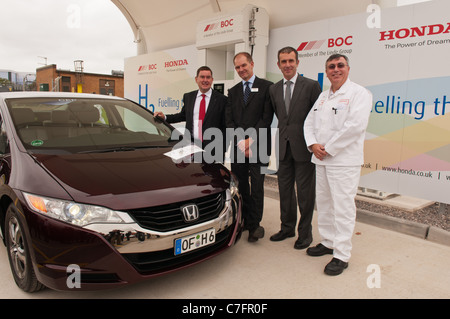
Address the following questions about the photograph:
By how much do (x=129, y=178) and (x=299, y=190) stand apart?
1681 millimetres

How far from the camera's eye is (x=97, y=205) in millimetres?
2094

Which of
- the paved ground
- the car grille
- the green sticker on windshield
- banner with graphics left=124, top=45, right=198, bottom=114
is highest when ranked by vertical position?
banner with graphics left=124, top=45, right=198, bottom=114

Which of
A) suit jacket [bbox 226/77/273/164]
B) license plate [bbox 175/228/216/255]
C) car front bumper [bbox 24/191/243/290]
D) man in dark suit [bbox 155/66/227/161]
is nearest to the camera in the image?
car front bumper [bbox 24/191/243/290]

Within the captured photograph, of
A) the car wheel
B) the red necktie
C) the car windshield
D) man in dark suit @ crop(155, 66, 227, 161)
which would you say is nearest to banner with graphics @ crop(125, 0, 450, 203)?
man in dark suit @ crop(155, 66, 227, 161)

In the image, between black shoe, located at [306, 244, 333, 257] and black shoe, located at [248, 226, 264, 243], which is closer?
black shoe, located at [306, 244, 333, 257]

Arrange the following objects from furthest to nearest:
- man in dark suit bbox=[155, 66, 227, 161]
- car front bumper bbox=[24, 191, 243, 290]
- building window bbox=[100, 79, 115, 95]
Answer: building window bbox=[100, 79, 115, 95] < man in dark suit bbox=[155, 66, 227, 161] < car front bumper bbox=[24, 191, 243, 290]

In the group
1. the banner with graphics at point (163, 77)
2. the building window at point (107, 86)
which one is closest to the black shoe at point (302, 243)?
the banner with graphics at point (163, 77)

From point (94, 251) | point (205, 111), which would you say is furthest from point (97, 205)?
point (205, 111)

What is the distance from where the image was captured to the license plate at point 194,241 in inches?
90.0

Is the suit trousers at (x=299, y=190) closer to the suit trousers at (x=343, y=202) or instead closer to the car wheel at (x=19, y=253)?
the suit trousers at (x=343, y=202)

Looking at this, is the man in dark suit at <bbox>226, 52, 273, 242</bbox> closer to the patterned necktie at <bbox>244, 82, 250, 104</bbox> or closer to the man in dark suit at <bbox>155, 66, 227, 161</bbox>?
the patterned necktie at <bbox>244, 82, 250, 104</bbox>

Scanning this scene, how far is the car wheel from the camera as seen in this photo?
2.23m

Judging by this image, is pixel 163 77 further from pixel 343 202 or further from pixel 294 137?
pixel 343 202

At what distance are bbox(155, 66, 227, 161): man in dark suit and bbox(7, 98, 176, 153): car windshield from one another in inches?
14.1
